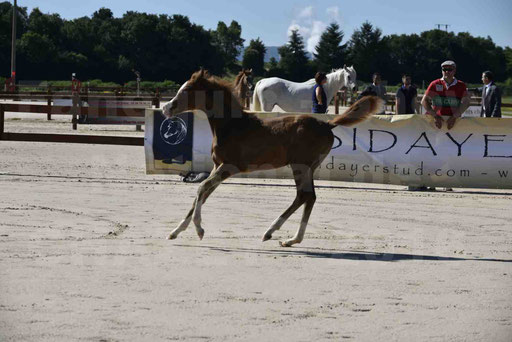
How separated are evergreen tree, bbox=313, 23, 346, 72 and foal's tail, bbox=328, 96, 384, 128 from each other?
94.8 metres

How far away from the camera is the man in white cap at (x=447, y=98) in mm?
13797

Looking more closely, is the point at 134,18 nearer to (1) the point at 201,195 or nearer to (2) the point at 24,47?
(2) the point at 24,47

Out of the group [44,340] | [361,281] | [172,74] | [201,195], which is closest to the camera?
[44,340]

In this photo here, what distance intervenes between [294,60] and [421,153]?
80.5 metres

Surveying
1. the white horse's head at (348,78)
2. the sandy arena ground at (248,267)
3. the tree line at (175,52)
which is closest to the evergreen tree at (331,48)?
the tree line at (175,52)

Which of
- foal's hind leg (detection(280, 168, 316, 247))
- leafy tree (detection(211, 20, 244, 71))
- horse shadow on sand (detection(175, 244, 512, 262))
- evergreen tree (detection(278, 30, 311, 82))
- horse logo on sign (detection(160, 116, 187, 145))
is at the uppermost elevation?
leafy tree (detection(211, 20, 244, 71))

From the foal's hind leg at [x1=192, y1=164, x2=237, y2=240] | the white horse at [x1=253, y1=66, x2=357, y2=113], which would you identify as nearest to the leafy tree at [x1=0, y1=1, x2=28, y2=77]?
the white horse at [x1=253, y1=66, x2=357, y2=113]

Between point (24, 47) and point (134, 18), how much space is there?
2096cm

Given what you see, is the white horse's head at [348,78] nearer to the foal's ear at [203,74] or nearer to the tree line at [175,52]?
the foal's ear at [203,74]

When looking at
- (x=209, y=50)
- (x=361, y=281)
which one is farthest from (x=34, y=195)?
(x=209, y=50)

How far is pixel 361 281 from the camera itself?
284 inches

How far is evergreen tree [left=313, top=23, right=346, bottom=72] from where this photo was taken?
103750 millimetres

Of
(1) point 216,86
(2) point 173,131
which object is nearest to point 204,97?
(1) point 216,86

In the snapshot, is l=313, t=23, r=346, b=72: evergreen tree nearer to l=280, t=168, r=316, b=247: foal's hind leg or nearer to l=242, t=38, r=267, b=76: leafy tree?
l=242, t=38, r=267, b=76: leafy tree
